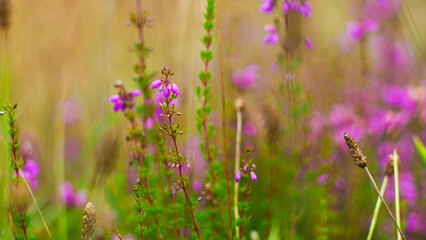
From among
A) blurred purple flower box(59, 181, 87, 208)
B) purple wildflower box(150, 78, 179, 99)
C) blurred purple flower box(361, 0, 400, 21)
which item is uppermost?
blurred purple flower box(361, 0, 400, 21)

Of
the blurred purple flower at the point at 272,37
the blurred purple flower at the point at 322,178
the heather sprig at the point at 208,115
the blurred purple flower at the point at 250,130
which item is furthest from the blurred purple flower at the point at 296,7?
the blurred purple flower at the point at 250,130

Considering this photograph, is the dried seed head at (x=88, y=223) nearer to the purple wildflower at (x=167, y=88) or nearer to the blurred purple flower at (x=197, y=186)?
the purple wildflower at (x=167, y=88)

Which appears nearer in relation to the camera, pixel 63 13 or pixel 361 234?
pixel 361 234

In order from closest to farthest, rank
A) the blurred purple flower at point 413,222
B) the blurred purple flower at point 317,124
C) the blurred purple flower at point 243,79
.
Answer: the blurred purple flower at point 413,222 < the blurred purple flower at point 317,124 < the blurred purple flower at point 243,79

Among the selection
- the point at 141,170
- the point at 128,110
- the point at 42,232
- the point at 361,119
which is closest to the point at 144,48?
the point at 128,110

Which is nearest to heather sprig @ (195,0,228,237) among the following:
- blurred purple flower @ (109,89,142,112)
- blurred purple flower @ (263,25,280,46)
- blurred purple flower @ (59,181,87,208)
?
blurred purple flower @ (109,89,142,112)

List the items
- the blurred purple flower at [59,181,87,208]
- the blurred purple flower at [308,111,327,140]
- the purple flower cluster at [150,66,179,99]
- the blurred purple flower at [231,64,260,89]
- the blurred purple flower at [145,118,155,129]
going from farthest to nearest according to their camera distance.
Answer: the blurred purple flower at [231,64,260,89] → the blurred purple flower at [308,111,327,140] → the blurred purple flower at [59,181,87,208] → the blurred purple flower at [145,118,155,129] → the purple flower cluster at [150,66,179,99]

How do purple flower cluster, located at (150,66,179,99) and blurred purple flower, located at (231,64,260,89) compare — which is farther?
blurred purple flower, located at (231,64,260,89)

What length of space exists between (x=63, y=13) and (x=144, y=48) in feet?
4.53

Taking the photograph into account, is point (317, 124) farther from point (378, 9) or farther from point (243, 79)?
point (378, 9)

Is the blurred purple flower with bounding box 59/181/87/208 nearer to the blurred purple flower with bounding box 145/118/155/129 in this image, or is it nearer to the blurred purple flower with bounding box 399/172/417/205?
the blurred purple flower with bounding box 145/118/155/129

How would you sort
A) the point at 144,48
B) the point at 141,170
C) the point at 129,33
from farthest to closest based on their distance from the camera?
the point at 129,33 < the point at 144,48 < the point at 141,170

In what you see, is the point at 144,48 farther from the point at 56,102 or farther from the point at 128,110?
the point at 56,102

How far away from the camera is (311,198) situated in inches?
89.0
